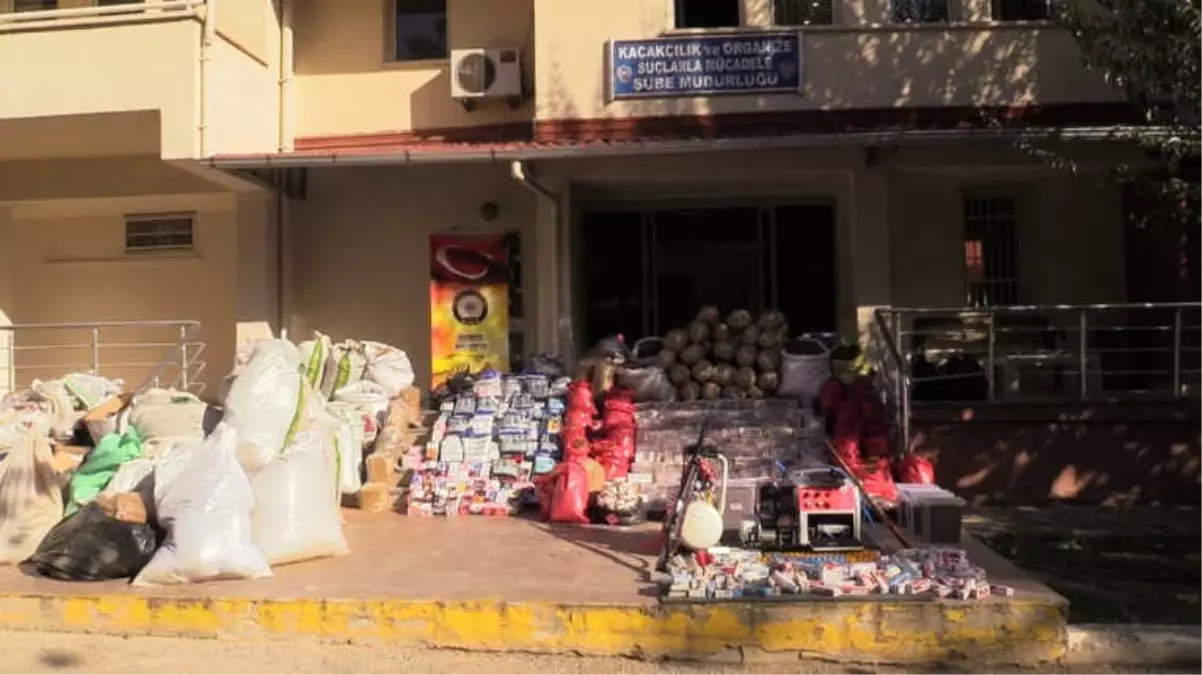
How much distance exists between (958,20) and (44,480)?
9953 millimetres

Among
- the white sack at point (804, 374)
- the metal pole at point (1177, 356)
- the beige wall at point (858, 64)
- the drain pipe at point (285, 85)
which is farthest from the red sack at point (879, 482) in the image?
the drain pipe at point (285, 85)

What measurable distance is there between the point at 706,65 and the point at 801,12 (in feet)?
4.15

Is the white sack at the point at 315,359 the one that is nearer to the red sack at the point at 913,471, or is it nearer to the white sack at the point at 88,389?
the white sack at the point at 88,389

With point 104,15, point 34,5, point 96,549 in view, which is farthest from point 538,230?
point 34,5

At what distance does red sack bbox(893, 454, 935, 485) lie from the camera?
344 inches

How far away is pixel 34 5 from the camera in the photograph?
42.2 ft

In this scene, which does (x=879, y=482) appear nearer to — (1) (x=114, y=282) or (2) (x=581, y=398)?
(2) (x=581, y=398)

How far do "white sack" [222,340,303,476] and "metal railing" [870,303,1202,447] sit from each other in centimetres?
528

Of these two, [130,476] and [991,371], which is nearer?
[130,476]

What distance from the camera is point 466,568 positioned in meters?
6.62

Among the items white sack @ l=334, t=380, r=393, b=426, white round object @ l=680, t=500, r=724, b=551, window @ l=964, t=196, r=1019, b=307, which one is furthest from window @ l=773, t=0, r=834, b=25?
white round object @ l=680, t=500, r=724, b=551

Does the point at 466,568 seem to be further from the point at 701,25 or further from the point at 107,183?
the point at 107,183

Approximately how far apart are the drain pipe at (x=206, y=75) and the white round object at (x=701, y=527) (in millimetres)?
6903

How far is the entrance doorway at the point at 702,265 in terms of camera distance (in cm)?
1290
